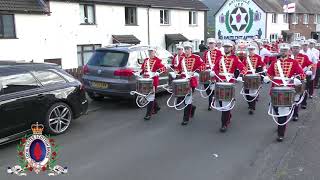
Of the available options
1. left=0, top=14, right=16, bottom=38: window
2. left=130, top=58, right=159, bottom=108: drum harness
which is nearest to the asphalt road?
left=130, top=58, right=159, bottom=108: drum harness

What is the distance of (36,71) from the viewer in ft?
25.0

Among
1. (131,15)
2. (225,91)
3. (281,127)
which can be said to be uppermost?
(131,15)

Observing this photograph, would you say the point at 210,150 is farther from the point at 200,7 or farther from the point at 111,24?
the point at 200,7

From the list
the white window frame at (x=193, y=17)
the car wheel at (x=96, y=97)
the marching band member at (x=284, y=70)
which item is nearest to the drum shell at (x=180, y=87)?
the marching band member at (x=284, y=70)

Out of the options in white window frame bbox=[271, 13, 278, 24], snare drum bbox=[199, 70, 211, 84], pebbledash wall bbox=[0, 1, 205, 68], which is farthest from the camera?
white window frame bbox=[271, 13, 278, 24]

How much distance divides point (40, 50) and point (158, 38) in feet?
36.0

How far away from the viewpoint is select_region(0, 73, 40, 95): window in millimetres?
6824

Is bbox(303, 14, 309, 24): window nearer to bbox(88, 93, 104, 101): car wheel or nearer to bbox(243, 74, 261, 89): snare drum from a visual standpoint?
bbox(88, 93, 104, 101): car wheel

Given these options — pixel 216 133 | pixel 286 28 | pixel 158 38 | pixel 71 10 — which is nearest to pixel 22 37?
pixel 71 10

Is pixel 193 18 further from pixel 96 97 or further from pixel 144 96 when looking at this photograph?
pixel 144 96

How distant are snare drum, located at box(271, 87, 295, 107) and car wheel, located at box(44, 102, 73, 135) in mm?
4362

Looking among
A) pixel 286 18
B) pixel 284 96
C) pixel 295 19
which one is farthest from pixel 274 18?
pixel 284 96

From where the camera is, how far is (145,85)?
8.98m

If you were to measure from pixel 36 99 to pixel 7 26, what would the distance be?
1331cm
